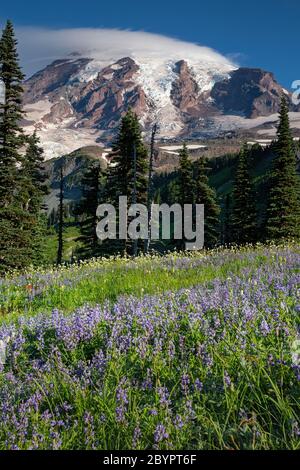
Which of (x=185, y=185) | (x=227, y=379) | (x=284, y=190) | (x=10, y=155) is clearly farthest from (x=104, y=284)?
(x=185, y=185)

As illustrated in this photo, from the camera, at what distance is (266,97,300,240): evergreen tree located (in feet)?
147

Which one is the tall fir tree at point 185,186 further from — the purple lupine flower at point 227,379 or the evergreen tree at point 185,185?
the purple lupine flower at point 227,379

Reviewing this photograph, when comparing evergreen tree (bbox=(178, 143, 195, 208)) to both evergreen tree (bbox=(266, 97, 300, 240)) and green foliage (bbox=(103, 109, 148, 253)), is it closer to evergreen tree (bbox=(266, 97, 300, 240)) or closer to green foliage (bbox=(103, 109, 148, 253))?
green foliage (bbox=(103, 109, 148, 253))

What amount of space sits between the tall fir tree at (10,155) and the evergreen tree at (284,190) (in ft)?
77.0

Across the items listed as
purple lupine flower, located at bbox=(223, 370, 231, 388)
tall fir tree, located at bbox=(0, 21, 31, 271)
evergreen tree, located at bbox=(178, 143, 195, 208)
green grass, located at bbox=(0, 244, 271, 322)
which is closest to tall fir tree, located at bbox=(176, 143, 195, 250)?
evergreen tree, located at bbox=(178, 143, 195, 208)

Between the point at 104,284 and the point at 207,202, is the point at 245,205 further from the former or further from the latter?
the point at 104,284

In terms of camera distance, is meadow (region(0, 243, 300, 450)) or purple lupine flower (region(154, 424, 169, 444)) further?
meadow (region(0, 243, 300, 450))

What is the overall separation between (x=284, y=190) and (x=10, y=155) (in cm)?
2577

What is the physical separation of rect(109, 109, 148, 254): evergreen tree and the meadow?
3703 centimetres

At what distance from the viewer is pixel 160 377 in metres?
4.25

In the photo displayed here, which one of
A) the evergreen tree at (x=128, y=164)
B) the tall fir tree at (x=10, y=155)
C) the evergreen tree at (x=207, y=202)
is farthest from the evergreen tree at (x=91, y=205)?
the tall fir tree at (x=10, y=155)

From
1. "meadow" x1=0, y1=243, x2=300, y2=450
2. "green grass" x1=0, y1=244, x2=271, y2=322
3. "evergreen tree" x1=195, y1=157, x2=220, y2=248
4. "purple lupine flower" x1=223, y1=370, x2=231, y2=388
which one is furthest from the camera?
"evergreen tree" x1=195, y1=157, x2=220, y2=248

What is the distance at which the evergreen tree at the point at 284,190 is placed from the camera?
44875 mm

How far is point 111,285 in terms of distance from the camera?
1024 cm
